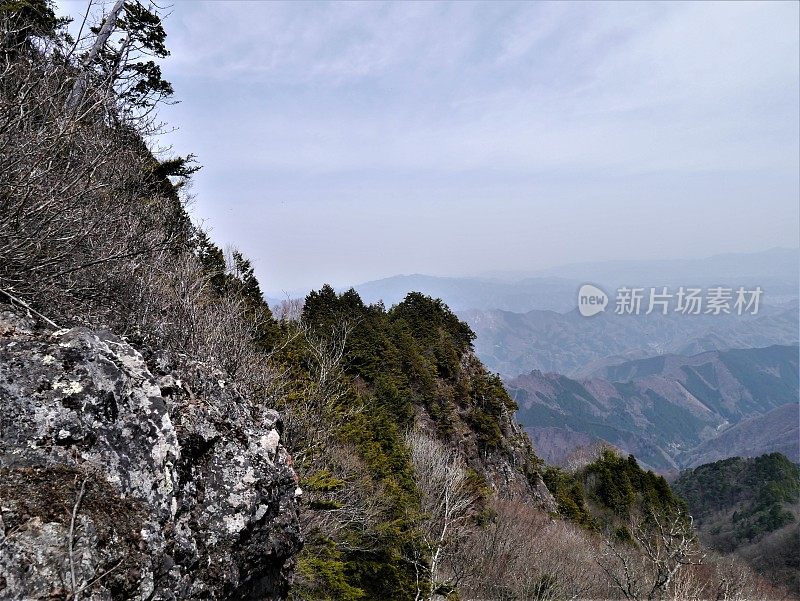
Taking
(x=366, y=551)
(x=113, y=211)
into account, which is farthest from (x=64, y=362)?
(x=366, y=551)

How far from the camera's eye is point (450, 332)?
44.9 m

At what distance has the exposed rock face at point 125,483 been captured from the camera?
3105 mm

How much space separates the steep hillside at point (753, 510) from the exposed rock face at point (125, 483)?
6710 cm

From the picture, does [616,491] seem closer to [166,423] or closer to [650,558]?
[650,558]

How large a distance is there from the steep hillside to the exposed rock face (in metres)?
67.1

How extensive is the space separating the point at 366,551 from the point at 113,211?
12.2 m

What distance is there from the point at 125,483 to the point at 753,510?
99446mm

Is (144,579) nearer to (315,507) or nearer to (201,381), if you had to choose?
(201,381)

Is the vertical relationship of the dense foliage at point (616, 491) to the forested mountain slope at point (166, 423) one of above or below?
below

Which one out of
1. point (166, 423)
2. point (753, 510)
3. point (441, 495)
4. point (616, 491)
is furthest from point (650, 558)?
point (753, 510)

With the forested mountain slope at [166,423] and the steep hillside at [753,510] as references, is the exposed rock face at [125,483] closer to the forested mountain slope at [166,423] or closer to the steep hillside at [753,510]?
the forested mountain slope at [166,423]

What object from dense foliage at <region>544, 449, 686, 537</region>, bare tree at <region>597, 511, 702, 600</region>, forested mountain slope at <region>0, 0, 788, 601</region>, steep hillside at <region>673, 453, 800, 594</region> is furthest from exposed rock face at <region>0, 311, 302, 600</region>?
steep hillside at <region>673, 453, 800, 594</region>

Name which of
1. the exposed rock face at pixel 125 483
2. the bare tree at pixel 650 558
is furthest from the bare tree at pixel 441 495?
the exposed rock face at pixel 125 483

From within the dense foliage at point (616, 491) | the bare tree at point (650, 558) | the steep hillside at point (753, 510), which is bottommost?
the steep hillside at point (753, 510)
